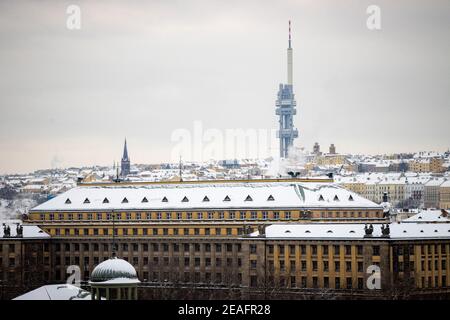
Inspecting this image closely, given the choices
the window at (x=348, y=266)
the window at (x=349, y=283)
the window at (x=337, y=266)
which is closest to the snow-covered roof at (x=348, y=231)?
the window at (x=348, y=266)

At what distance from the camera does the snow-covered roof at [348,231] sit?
113938mm

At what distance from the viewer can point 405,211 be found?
189m

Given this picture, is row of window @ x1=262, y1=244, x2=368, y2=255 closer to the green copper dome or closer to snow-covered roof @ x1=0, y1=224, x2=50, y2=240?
snow-covered roof @ x1=0, y1=224, x2=50, y2=240

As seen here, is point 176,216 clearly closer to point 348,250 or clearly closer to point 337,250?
point 337,250

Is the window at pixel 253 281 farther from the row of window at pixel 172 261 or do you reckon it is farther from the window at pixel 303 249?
the row of window at pixel 172 261

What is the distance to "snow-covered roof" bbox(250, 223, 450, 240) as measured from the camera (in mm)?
113938

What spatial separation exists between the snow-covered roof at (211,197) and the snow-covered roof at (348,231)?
10.5m

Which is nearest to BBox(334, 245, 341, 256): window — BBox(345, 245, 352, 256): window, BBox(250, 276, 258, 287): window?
BBox(345, 245, 352, 256): window

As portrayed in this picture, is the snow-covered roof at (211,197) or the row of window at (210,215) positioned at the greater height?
the snow-covered roof at (211,197)

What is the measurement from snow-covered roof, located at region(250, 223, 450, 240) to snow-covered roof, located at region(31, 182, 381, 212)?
10.5 m
